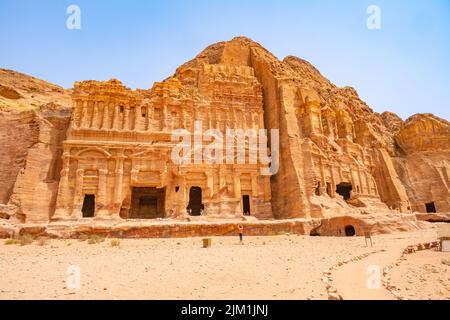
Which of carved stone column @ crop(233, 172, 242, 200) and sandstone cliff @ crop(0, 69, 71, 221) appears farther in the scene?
carved stone column @ crop(233, 172, 242, 200)

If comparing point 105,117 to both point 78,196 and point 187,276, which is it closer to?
point 78,196

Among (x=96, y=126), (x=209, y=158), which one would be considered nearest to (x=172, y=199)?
(x=209, y=158)

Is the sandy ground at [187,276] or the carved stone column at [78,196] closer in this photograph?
the sandy ground at [187,276]

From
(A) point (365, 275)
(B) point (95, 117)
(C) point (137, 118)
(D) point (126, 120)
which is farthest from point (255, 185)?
(A) point (365, 275)

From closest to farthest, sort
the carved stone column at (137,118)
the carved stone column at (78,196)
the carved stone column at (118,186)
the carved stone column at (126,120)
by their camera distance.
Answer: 1. the carved stone column at (78,196)
2. the carved stone column at (118,186)
3. the carved stone column at (126,120)
4. the carved stone column at (137,118)

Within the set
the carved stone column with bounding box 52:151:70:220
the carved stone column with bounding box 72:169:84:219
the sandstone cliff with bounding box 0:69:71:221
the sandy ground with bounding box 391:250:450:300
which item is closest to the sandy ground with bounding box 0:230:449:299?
the sandy ground with bounding box 391:250:450:300

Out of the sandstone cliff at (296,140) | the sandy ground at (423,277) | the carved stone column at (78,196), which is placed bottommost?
the sandy ground at (423,277)

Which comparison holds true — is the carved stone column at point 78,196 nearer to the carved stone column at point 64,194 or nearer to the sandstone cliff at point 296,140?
the carved stone column at point 64,194

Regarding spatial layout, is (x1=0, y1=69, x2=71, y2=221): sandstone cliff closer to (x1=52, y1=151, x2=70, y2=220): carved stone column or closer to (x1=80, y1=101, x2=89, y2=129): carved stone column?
(x1=52, y1=151, x2=70, y2=220): carved stone column

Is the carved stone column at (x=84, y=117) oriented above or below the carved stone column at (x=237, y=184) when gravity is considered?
above

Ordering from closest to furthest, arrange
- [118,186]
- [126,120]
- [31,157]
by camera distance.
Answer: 1. [31,157]
2. [118,186]
3. [126,120]

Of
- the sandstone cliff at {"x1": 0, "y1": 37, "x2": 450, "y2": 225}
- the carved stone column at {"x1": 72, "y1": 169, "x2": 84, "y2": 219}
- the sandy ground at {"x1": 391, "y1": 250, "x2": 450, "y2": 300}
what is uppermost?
the sandstone cliff at {"x1": 0, "y1": 37, "x2": 450, "y2": 225}

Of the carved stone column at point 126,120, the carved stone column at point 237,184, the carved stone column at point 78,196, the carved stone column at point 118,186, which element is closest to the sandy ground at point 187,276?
the carved stone column at point 78,196
